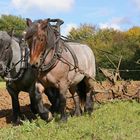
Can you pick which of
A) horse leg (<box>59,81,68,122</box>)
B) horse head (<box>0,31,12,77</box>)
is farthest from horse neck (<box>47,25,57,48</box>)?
horse head (<box>0,31,12,77</box>)

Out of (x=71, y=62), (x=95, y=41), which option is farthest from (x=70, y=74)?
(x=95, y=41)

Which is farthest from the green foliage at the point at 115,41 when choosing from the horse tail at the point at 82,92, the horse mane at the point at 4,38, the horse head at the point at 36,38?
the horse head at the point at 36,38

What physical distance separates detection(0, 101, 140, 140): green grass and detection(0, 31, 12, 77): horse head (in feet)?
3.77

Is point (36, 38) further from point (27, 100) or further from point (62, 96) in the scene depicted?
point (27, 100)

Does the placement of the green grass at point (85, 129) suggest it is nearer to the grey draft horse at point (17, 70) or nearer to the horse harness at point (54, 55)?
the grey draft horse at point (17, 70)

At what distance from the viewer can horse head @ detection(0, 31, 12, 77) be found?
26.0 feet

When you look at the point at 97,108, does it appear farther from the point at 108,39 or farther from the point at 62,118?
the point at 108,39

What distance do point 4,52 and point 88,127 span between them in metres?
2.08

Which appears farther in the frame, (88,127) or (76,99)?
(76,99)

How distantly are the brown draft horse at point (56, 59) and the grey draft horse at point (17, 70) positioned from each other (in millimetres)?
323

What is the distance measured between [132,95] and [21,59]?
3.50 m

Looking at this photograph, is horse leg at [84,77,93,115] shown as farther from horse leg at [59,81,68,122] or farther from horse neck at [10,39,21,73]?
horse neck at [10,39,21,73]

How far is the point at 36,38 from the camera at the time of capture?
7219 millimetres

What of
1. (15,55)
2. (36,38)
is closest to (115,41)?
(15,55)
